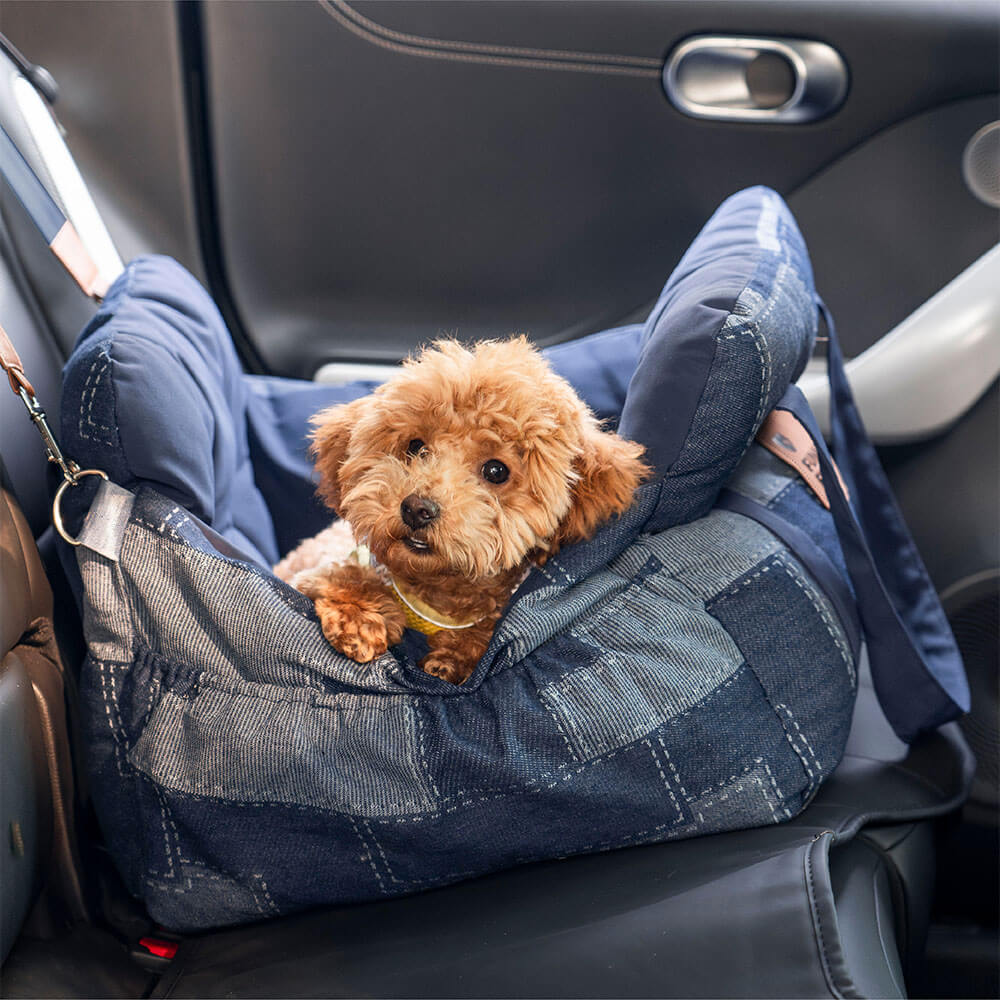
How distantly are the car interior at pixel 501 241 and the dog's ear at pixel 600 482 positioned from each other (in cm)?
45

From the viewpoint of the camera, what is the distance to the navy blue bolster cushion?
119cm

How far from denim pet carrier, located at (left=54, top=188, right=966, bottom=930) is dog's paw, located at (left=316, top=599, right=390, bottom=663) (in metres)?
0.02

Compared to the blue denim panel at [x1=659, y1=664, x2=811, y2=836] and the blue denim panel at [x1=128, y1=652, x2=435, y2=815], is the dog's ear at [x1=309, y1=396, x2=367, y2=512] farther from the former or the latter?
the blue denim panel at [x1=659, y1=664, x2=811, y2=836]

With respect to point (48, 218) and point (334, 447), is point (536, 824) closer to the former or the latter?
point (334, 447)

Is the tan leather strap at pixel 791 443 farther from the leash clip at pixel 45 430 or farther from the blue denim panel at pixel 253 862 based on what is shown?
the leash clip at pixel 45 430

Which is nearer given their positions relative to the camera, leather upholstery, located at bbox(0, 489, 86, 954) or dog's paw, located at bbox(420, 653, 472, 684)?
leather upholstery, located at bbox(0, 489, 86, 954)

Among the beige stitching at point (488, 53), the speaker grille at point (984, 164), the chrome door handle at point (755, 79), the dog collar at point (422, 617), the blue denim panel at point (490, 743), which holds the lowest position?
the blue denim panel at point (490, 743)

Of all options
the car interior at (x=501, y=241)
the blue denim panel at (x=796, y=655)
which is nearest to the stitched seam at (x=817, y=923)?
the car interior at (x=501, y=241)

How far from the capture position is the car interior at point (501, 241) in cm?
126

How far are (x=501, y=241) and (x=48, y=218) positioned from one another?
108cm

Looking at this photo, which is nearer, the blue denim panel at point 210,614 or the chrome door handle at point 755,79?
the blue denim panel at point 210,614

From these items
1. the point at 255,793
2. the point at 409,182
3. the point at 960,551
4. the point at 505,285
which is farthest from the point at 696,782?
the point at 409,182

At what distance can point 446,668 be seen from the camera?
52.4 inches

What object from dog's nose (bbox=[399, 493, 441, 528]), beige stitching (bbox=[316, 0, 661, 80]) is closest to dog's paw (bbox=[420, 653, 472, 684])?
dog's nose (bbox=[399, 493, 441, 528])
